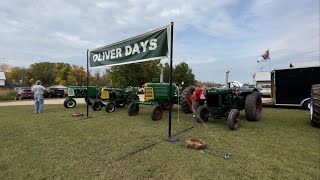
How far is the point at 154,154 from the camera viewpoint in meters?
3.96

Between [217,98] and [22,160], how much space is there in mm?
5194

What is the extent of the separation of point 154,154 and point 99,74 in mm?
66422

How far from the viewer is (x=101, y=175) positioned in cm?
312

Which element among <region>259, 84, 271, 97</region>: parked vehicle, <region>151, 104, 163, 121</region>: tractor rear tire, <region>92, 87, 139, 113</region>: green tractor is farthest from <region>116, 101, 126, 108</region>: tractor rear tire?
<region>259, 84, 271, 97</region>: parked vehicle

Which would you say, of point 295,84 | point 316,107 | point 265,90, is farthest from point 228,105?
point 265,90

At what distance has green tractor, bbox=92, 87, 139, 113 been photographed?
420 inches

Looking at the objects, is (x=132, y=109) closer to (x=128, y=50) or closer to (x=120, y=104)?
(x=128, y=50)

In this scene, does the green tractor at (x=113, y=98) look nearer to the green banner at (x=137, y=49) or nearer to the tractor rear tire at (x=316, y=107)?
the green banner at (x=137, y=49)

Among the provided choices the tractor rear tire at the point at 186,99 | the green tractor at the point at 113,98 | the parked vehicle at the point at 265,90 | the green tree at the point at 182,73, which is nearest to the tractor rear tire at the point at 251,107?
the tractor rear tire at the point at 186,99

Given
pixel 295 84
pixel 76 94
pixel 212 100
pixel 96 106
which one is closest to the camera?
pixel 212 100

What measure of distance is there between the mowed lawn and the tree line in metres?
21.8

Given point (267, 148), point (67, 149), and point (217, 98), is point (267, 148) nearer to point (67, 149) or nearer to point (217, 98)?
point (217, 98)

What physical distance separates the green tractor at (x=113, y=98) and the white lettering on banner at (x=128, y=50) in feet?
10.3

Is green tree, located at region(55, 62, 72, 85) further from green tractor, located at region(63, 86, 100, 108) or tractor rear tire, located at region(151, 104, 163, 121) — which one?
tractor rear tire, located at region(151, 104, 163, 121)
